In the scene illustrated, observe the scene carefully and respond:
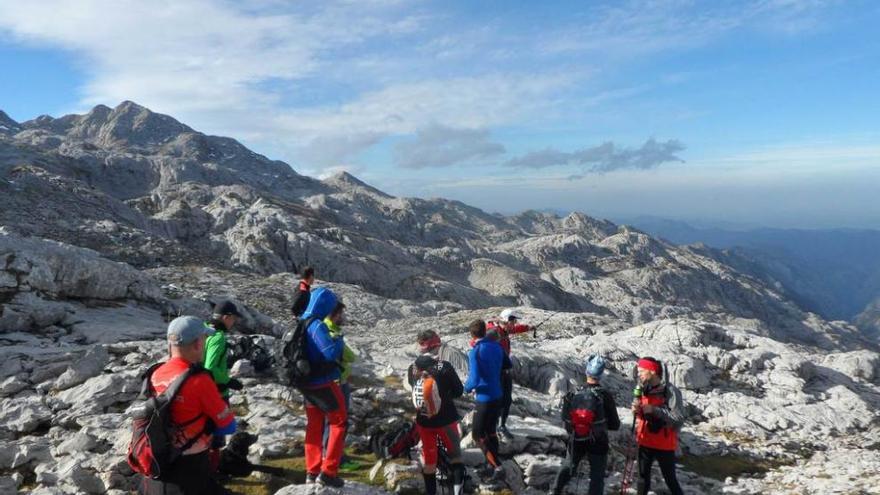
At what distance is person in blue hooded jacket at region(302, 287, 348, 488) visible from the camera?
28.8ft

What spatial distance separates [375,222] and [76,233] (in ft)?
350

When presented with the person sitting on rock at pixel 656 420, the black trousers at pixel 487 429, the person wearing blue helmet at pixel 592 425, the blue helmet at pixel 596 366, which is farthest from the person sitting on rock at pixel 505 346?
the person sitting on rock at pixel 656 420

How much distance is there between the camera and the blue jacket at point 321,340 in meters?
8.75

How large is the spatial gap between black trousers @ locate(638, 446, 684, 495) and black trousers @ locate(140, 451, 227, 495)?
27.3 feet

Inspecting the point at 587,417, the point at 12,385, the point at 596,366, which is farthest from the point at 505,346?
the point at 12,385

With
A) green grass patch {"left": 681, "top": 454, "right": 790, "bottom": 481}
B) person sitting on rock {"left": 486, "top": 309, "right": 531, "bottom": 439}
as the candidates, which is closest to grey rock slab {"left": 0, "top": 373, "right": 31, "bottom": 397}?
person sitting on rock {"left": 486, "top": 309, "right": 531, "bottom": 439}

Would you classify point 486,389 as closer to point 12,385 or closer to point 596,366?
point 596,366

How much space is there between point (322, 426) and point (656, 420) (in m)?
6.42

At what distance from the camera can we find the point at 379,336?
41531 millimetres

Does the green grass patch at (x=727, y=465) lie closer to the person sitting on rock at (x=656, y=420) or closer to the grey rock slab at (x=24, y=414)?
the person sitting on rock at (x=656, y=420)

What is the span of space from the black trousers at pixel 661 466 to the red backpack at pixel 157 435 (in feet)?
28.3

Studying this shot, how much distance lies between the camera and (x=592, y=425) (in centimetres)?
1009

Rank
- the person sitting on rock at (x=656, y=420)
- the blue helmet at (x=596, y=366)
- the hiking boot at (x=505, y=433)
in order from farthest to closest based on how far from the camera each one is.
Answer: the hiking boot at (x=505, y=433) → the blue helmet at (x=596, y=366) → the person sitting on rock at (x=656, y=420)

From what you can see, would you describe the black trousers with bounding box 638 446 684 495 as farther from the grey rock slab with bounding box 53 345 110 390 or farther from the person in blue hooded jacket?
the grey rock slab with bounding box 53 345 110 390
